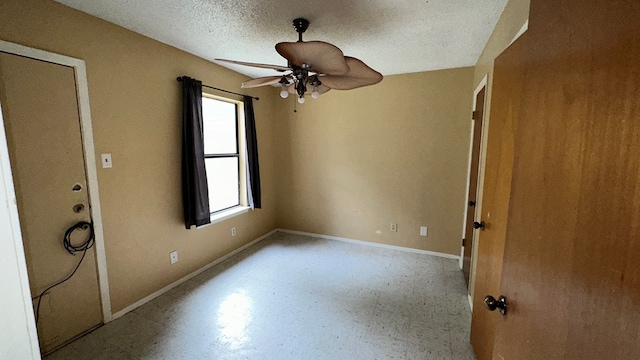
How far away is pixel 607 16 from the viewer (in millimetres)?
485

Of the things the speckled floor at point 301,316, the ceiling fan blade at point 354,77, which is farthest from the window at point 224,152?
the ceiling fan blade at point 354,77

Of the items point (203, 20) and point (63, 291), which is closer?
point (63, 291)

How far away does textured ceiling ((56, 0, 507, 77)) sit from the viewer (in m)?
1.71

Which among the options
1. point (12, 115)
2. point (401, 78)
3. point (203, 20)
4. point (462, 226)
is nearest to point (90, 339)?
point (12, 115)

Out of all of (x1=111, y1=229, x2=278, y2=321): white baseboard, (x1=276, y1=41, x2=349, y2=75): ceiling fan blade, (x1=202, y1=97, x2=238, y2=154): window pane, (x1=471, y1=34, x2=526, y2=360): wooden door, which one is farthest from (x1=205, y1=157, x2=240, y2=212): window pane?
(x1=471, y1=34, x2=526, y2=360): wooden door

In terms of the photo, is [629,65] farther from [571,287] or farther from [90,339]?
[90,339]

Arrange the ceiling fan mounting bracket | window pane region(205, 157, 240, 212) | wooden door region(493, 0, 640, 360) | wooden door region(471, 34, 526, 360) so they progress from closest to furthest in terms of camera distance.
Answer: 1. wooden door region(493, 0, 640, 360)
2. wooden door region(471, 34, 526, 360)
3. the ceiling fan mounting bracket
4. window pane region(205, 157, 240, 212)

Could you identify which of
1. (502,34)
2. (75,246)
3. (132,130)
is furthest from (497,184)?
(75,246)

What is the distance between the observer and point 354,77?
1819 mm

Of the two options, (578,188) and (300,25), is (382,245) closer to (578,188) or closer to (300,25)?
(300,25)

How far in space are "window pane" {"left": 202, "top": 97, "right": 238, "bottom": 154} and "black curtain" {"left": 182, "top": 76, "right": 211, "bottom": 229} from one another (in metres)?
0.33

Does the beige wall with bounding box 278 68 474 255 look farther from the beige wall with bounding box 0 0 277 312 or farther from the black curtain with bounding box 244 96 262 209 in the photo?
the beige wall with bounding box 0 0 277 312

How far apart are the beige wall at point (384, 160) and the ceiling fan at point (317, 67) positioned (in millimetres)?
1475

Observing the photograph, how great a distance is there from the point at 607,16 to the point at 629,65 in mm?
130
